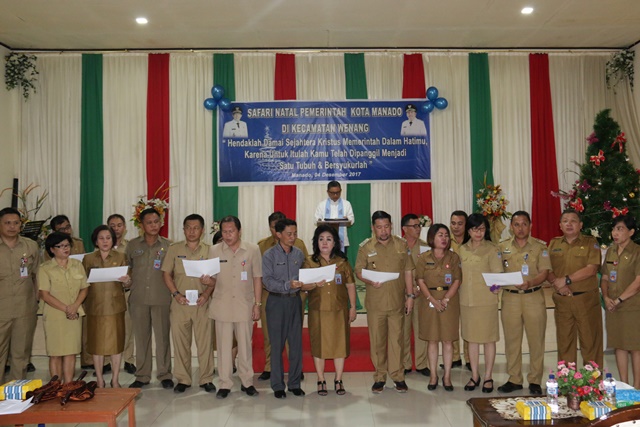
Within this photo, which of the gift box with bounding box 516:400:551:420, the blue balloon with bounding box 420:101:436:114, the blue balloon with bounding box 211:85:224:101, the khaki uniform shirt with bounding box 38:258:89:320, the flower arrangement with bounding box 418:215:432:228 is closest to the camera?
the gift box with bounding box 516:400:551:420

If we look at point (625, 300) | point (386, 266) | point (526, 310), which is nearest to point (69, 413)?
point (386, 266)

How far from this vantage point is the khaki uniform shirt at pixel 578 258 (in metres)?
5.21

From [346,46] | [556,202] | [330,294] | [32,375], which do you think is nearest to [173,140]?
[346,46]

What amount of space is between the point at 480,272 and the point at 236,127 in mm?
5286

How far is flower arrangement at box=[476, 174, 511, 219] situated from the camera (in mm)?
8977

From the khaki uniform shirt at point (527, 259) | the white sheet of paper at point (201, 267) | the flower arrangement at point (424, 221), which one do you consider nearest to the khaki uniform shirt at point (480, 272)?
the khaki uniform shirt at point (527, 259)

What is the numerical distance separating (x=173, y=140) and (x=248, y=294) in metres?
4.80

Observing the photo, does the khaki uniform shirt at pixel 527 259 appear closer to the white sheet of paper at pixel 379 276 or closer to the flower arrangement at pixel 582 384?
the white sheet of paper at pixel 379 276

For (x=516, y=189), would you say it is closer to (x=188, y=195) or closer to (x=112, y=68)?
(x=188, y=195)

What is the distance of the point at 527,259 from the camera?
5246 mm

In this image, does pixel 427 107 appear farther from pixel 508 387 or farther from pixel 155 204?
pixel 508 387

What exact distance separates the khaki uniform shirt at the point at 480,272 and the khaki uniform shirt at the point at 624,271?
3.14ft

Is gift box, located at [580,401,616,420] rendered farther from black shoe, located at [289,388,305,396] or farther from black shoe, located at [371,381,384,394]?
black shoe, located at [289,388,305,396]

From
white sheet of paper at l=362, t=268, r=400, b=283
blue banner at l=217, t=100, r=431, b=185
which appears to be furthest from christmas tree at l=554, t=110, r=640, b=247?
white sheet of paper at l=362, t=268, r=400, b=283
